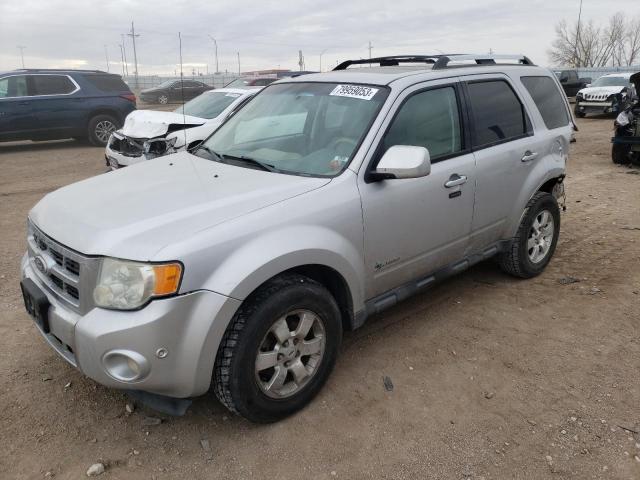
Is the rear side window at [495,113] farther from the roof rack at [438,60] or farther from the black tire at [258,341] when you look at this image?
the black tire at [258,341]

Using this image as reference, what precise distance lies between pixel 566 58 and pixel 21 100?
68935mm

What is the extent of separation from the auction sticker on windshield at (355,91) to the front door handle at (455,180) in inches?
29.4

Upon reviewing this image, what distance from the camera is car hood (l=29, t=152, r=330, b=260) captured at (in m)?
2.42

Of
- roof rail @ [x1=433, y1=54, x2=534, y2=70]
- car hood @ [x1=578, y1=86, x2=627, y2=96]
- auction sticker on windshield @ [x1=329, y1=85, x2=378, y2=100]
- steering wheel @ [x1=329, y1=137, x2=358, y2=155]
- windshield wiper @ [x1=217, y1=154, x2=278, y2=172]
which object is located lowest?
windshield wiper @ [x1=217, y1=154, x2=278, y2=172]

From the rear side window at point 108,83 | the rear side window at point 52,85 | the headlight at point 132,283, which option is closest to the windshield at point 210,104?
the rear side window at point 108,83

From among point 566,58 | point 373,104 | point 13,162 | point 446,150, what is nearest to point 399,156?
point 373,104

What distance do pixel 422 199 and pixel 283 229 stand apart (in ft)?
3.56

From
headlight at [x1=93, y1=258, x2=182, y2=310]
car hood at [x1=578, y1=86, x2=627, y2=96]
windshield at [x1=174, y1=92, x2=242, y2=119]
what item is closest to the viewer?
headlight at [x1=93, y1=258, x2=182, y2=310]

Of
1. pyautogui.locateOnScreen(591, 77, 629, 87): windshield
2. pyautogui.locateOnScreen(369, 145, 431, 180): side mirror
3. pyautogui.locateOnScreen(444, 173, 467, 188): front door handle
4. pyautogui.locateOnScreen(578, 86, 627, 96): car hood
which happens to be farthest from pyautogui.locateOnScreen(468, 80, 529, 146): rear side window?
pyautogui.locateOnScreen(591, 77, 629, 87): windshield

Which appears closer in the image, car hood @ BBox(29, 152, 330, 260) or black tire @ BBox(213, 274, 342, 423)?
car hood @ BBox(29, 152, 330, 260)

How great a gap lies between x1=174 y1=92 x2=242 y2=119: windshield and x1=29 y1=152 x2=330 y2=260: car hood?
5392mm

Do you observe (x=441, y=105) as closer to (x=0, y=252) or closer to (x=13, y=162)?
(x=0, y=252)

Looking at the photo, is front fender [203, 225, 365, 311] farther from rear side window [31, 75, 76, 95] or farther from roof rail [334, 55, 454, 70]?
rear side window [31, 75, 76, 95]

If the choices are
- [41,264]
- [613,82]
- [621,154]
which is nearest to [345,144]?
[41,264]
